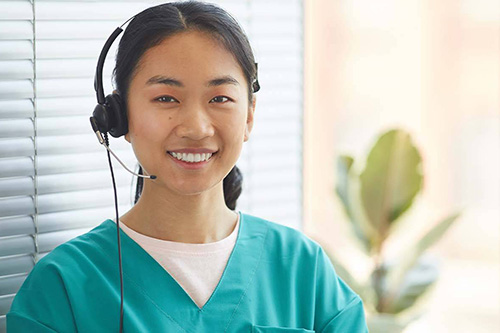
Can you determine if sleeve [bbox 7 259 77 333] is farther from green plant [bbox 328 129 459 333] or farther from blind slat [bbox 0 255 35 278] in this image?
green plant [bbox 328 129 459 333]

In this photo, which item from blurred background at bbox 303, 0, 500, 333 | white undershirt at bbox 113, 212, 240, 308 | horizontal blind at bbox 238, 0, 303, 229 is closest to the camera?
white undershirt at bbox 113, 212, 240, 308

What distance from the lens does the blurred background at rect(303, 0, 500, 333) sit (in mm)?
3279

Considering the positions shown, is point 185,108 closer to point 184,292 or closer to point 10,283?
point 184,292

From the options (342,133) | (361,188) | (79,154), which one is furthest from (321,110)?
(79,154)

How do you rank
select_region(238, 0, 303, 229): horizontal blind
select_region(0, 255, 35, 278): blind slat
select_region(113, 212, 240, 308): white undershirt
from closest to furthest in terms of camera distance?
select_region(113, 212, 240, 308): white undershirt
select_region(0, 255, 35, 278): blind slat
select_region(238, 0, 303, 229): horizontal blind

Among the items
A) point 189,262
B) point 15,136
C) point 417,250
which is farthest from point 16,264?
point 417,250

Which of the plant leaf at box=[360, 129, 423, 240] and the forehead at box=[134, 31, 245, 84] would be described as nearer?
the forehead at box=[134, 31, 245, 84]

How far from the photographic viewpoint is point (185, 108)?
1188mm

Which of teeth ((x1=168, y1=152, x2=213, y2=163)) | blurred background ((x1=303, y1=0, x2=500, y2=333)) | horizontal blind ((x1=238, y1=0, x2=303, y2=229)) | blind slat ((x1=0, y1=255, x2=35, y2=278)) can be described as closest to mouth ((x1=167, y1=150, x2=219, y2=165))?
teeth ((x1=168, y1=152, x2=213, y2=163))

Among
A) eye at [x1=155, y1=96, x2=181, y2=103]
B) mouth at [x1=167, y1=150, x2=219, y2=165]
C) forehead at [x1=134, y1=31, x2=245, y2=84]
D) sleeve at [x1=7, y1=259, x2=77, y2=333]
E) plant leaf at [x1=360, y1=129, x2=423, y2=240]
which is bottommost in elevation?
sleeve at [x1=7, y1=259, x2=77, y2=333]

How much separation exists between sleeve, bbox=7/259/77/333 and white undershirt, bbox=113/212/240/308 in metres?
0.18

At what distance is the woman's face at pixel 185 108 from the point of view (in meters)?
1.18

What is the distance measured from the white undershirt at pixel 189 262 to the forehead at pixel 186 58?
304 mm

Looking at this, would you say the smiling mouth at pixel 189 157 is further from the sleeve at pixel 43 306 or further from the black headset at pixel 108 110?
the sleeve at pixel 43 306
